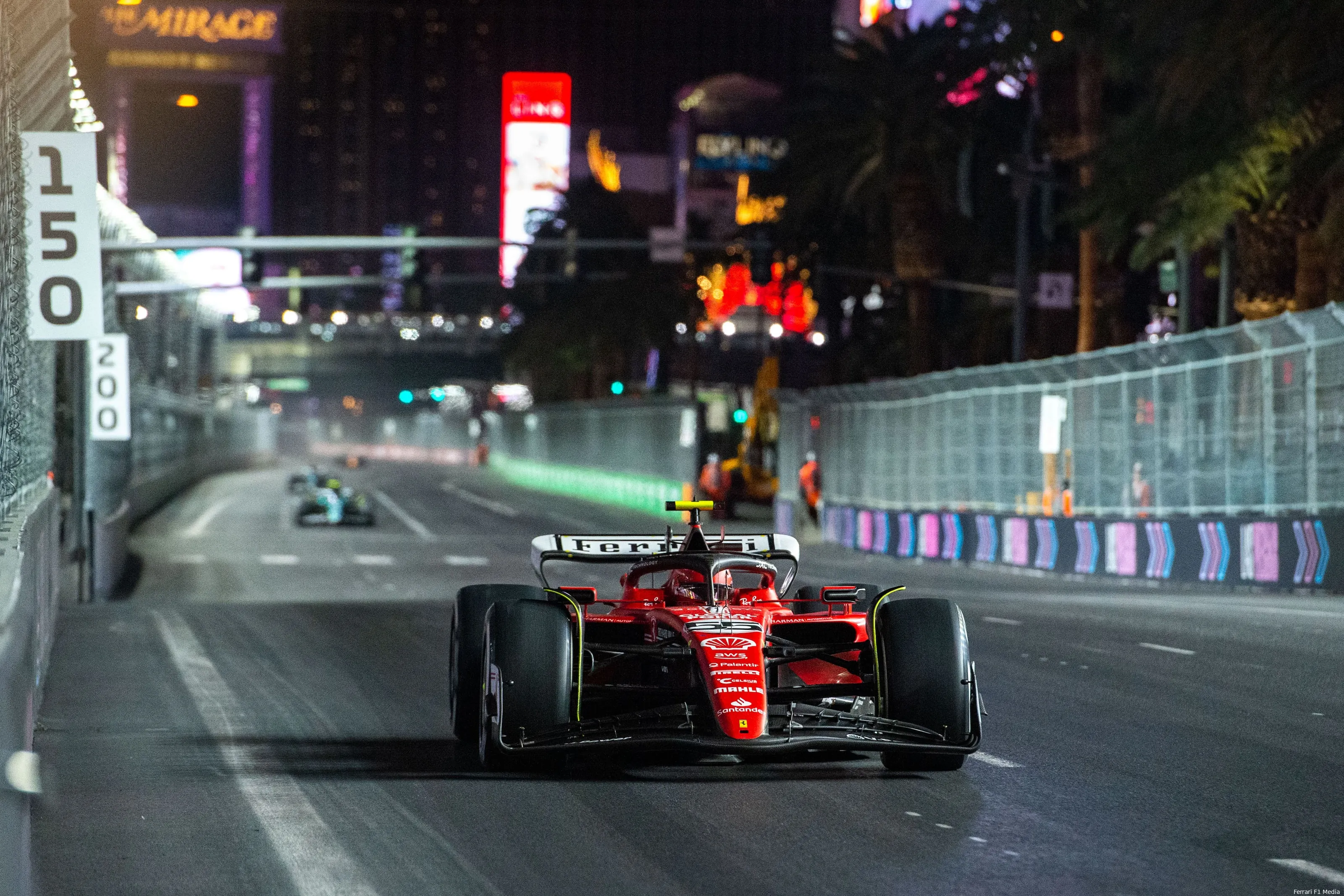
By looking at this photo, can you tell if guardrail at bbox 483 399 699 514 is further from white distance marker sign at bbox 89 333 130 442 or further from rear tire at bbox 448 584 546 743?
rear tire at bbox 448 584 546 743

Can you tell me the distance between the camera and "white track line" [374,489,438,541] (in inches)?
1699

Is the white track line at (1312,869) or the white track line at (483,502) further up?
the white track line at (1312,869)

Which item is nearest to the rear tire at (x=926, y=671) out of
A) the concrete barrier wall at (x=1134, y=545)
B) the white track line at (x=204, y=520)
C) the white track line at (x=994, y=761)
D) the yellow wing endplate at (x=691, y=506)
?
the white track line at (x=994, y=761)

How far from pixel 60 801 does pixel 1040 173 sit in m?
30.1

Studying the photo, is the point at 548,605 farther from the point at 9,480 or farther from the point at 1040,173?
the point at 1040,173

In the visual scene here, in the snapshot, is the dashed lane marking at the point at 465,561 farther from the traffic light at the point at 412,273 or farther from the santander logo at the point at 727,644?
the santander logo at the point at 727,644

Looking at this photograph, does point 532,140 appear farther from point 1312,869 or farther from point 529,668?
point 1312,869

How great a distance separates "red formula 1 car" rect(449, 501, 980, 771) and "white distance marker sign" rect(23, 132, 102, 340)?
24.4 ft

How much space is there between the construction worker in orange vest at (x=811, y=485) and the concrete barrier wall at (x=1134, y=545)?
273 cm

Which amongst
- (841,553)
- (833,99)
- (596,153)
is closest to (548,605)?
(841,553)

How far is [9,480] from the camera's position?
10.2 m

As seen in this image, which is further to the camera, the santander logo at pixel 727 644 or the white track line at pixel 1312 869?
the santander logo at pixel 727 644

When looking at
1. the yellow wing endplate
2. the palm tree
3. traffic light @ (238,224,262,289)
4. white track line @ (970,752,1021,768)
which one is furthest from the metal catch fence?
white track line @ (970,752,1021,768)

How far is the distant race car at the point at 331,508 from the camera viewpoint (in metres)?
44.3
